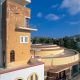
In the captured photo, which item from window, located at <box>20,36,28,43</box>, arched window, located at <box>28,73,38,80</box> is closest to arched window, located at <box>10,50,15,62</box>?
window, located at <box>20,36,28,43</box>

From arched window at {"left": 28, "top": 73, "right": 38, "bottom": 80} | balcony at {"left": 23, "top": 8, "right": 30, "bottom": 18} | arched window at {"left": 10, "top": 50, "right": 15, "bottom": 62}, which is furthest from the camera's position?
balcony at {"left": 23, "top": 8, "right": 30, "bottom": 18}

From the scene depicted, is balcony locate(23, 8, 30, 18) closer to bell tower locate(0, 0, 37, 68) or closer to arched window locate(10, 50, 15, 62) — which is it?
bell tower locate(0, 0, 37, 68)

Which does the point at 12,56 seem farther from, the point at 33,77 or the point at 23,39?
the point at 33,77

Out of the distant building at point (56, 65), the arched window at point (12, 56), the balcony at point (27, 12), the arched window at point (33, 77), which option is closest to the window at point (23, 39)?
the arched window at point (12, 56)

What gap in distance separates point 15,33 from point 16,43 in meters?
0.96

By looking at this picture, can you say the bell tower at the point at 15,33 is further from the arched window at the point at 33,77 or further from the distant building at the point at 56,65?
the distant building at the point at 56,65

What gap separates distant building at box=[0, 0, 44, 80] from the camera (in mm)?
14586

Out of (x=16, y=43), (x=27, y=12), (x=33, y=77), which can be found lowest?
(x=33, y=77)

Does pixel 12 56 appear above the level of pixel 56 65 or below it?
above

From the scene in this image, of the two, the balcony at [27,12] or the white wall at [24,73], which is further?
the balcony at [27,12]

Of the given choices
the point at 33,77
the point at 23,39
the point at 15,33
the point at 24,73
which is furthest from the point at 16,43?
the point at 33,77

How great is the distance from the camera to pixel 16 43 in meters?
15.7

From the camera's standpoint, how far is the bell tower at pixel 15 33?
14.7m

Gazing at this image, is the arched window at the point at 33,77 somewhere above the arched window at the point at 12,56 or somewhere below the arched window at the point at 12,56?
below
